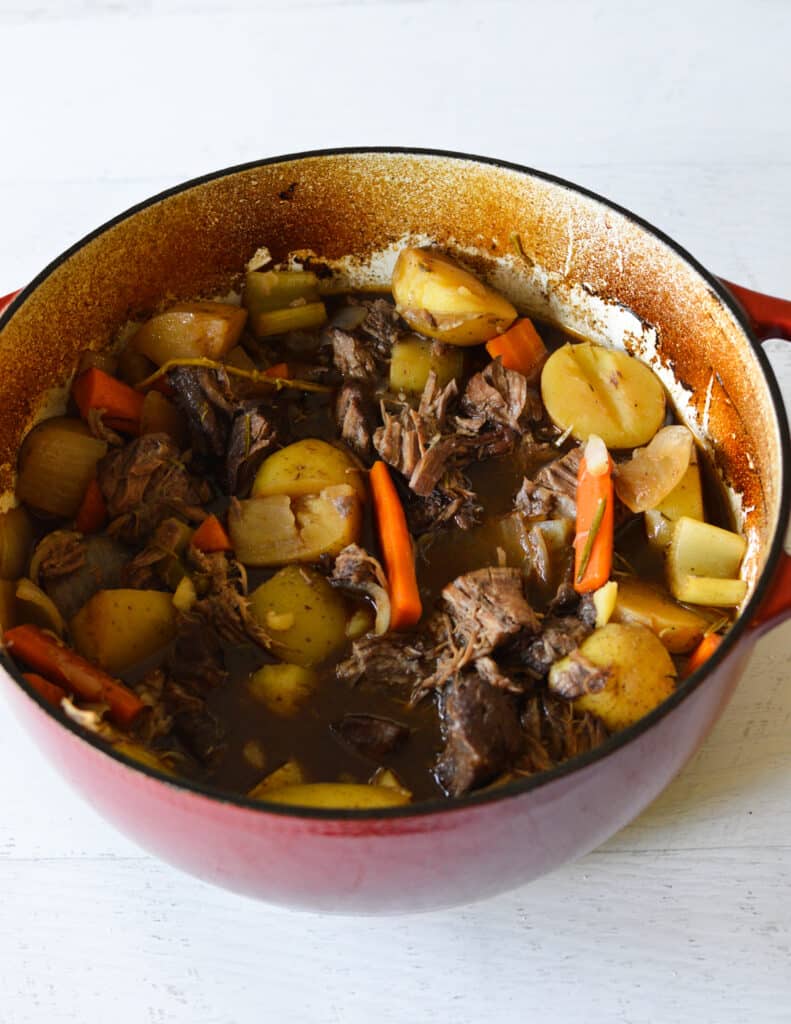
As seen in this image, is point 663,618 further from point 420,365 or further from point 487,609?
point 420,365

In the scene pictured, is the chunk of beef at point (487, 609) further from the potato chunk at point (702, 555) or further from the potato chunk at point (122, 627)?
the potato chunk at point (122, 627)

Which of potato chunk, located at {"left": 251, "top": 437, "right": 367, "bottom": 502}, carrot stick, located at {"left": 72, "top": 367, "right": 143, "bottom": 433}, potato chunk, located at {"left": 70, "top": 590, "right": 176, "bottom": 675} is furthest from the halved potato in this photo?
carrot stick, located at {"left": 72, "top": 367, "right": 143, "bottom": 433}

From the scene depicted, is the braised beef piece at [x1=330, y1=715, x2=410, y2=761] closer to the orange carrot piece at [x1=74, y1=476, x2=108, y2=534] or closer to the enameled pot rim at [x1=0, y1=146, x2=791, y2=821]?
the enameled pot rim at [x1=0, y1=146, x2=791, y2=821]

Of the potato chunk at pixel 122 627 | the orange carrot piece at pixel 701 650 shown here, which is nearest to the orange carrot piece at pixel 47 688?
the potato chunk at pixel 122 627

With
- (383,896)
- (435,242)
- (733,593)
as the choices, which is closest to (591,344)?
(435,242)

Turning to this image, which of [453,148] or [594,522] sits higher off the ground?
[453,148]

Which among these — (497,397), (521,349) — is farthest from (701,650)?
(521,349)
